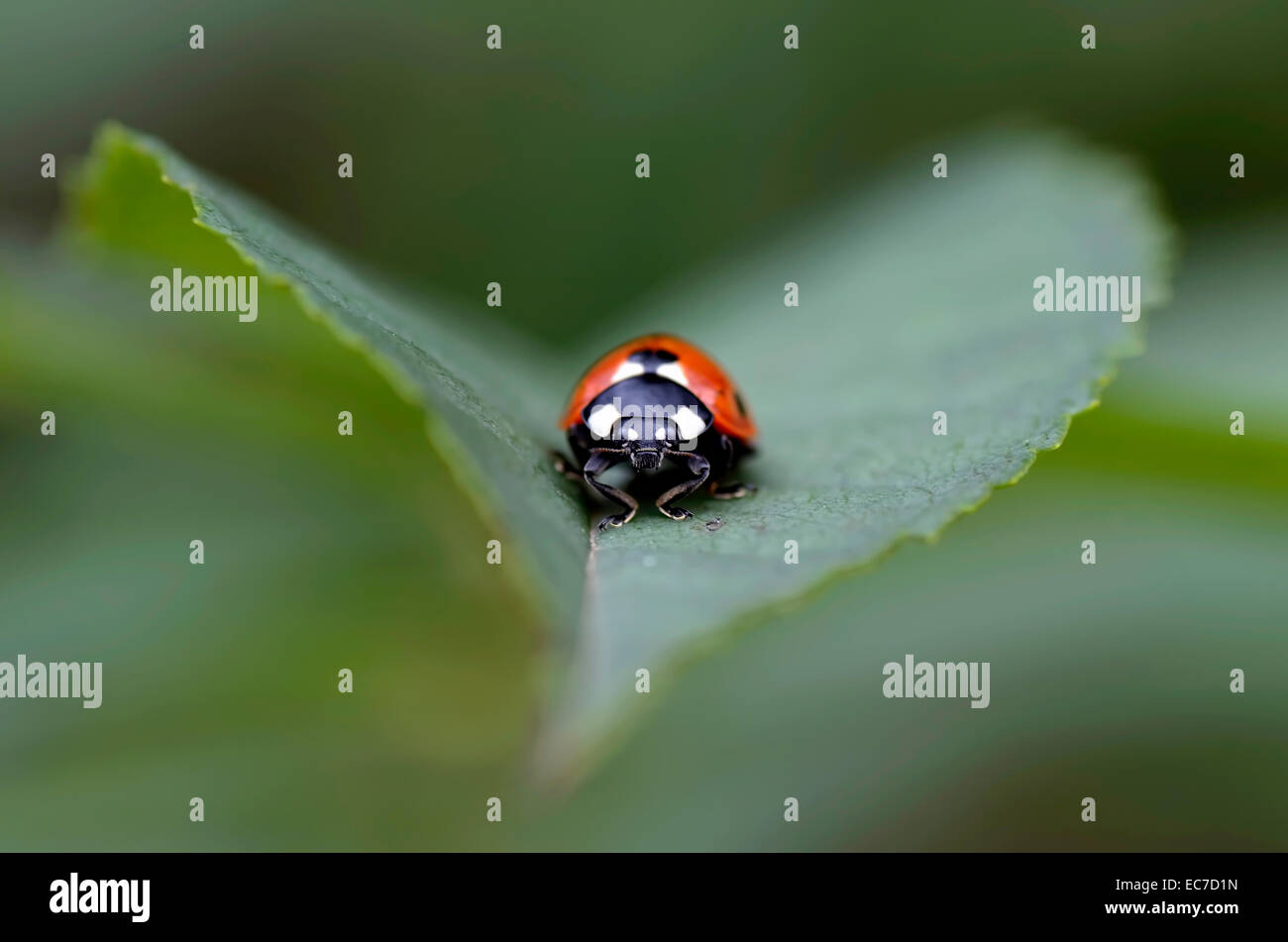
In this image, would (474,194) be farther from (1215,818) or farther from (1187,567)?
(1215,818)

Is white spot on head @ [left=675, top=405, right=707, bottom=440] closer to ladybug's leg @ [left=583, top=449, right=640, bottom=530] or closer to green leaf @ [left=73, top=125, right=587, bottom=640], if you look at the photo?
ladybug's leg @ [left=583, top=449, right=640, bottom=530]

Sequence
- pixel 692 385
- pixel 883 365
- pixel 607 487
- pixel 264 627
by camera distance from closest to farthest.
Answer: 1. pixel 607 487
2. pixel 692 385
3. pixel 883 365
4. pixel 264 627

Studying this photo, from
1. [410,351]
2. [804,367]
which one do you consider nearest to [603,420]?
[410,351]

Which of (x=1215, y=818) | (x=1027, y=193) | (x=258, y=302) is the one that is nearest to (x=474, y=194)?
(x=258, y=302)

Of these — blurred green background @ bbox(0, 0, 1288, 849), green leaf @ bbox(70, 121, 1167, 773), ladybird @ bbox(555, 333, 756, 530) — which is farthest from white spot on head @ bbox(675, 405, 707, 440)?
blurred green background @ bbox(0, 0, 1288, 849)

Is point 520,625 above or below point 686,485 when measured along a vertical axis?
below

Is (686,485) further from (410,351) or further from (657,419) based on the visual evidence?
(410,351)

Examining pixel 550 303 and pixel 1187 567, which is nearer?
pixel 1187 567
